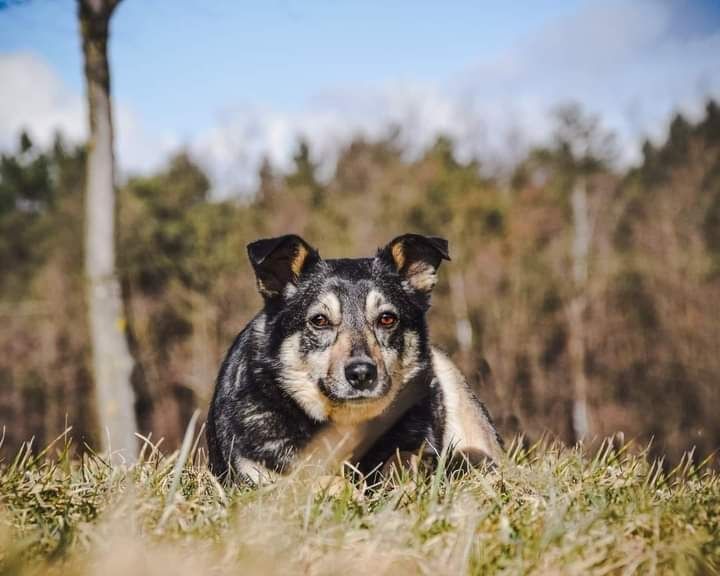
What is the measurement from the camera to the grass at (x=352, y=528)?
280cm

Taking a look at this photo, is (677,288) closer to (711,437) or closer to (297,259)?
(711,437)

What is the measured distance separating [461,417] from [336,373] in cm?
156

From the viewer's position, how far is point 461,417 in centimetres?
611

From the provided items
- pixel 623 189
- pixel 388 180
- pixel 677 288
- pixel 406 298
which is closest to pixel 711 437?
pixel 677 288

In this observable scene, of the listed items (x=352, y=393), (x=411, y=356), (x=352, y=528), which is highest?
(x=411, y=356)

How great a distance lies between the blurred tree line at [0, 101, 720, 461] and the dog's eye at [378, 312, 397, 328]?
28691mm

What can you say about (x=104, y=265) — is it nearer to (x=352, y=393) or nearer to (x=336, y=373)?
(x=336, y=373)

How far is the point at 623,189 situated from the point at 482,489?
38886mm

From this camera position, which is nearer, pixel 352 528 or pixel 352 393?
pixel 352 528

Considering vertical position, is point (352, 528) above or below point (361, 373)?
below

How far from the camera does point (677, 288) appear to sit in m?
35.5

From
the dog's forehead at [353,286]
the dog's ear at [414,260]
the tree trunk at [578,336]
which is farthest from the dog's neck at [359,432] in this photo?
the tree trunk at [578,336]

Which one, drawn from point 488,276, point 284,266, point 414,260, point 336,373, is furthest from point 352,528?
point 488,276

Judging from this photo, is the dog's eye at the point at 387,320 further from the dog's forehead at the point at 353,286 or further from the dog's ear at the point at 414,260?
the dog's ear at the point at 414,260
